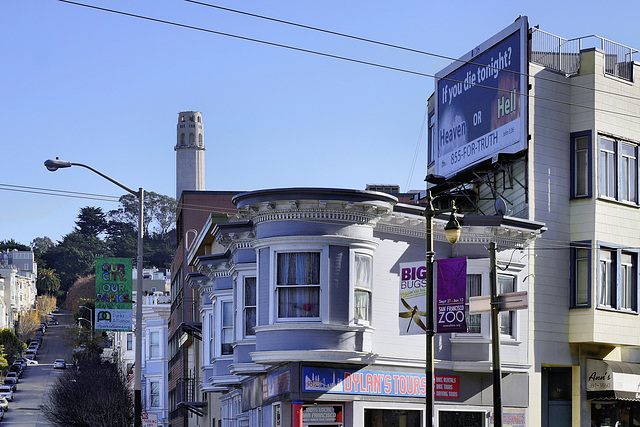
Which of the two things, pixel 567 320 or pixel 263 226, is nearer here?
pixel 263 226

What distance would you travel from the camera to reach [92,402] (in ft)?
231

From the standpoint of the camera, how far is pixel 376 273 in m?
28.9

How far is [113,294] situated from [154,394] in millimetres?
48446

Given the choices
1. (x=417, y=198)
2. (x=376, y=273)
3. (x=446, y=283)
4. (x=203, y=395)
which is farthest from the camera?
(x=203, y=395)

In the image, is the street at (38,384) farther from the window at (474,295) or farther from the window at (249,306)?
the window at (474,295)

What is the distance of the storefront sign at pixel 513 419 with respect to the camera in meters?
30.4

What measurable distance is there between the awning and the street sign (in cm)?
1039

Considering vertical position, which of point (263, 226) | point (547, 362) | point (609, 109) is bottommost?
point (547, 362)

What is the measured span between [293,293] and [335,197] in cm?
287

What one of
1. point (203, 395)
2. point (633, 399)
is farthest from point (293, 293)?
point (203, 395)

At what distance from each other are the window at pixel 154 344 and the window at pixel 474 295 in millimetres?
49632

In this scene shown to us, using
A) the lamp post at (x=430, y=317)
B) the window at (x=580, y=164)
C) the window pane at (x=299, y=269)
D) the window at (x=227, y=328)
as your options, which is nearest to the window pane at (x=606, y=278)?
the window at (x=580, y=164)

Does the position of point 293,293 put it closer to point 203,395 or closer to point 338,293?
point 338,293

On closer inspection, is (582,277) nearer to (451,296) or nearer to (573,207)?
(573,207)
